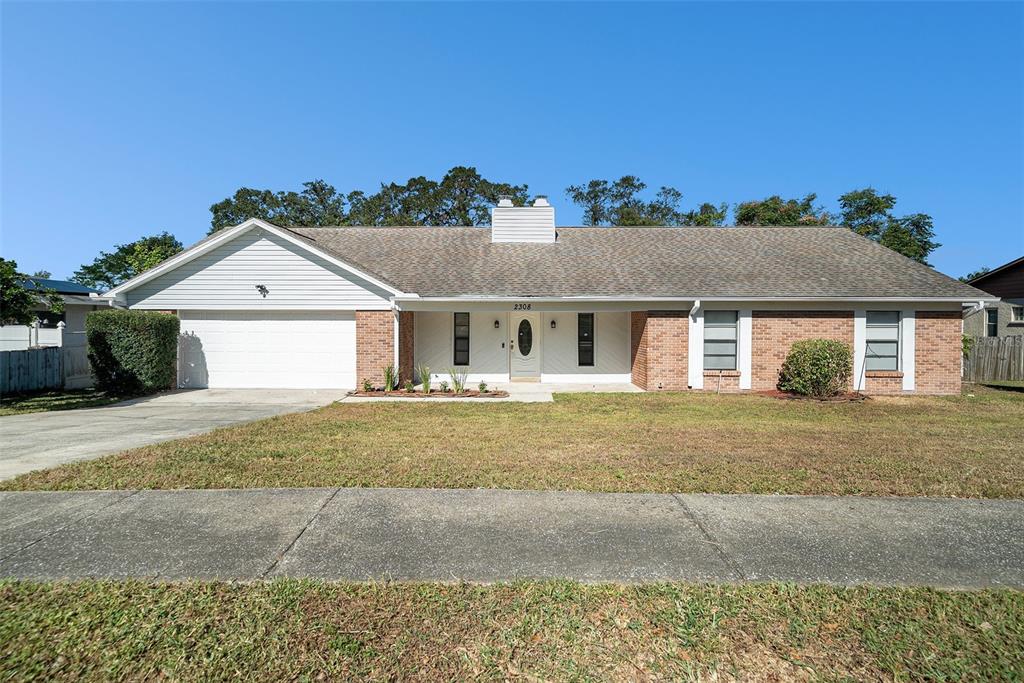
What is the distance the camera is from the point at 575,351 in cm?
1606

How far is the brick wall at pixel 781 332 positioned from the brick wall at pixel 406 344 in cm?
974

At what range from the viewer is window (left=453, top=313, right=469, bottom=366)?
1603 cm

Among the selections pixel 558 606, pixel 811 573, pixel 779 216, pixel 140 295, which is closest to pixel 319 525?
pixel 558 606

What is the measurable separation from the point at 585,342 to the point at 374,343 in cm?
648

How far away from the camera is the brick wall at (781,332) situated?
45.2ft

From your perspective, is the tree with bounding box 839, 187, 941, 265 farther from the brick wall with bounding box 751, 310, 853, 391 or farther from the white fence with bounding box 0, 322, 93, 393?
the white fence with bounding box 0, 322, 93, 393

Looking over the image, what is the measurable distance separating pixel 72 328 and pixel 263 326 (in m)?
14.8

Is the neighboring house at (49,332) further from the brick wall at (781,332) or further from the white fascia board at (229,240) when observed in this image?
the brick wall at (781,332)

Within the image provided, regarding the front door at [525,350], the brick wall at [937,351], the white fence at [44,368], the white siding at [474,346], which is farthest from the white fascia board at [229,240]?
the brick wall at [937,351]

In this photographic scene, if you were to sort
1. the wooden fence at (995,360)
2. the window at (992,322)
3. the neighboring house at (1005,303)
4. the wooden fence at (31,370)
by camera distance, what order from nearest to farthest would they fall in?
the wooden fence at (31,370) → the wooden fence at (995,360) → the neighboring house at (1005,303) → the window at (992,322)

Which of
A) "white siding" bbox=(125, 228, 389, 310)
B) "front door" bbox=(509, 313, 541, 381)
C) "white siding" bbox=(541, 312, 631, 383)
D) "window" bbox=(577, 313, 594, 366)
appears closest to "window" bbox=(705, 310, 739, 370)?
"white siding" bbox=(541, 312, 631, 383)

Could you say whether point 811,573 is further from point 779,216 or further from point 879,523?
point 779,216

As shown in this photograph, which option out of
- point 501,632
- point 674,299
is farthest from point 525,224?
point 501,632

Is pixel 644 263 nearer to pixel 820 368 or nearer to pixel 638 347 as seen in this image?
pixel 638 347
